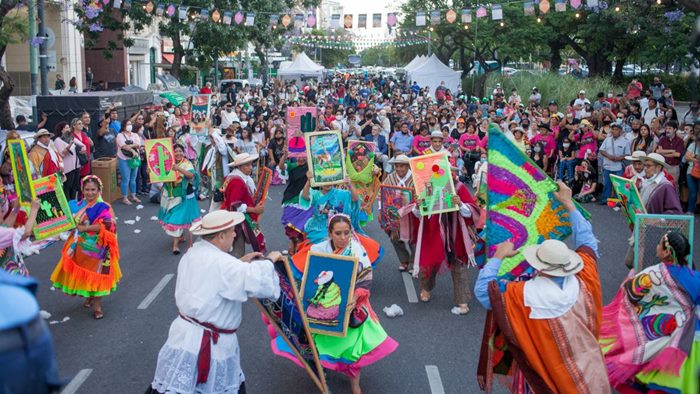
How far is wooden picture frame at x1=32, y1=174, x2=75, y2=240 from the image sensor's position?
772cm

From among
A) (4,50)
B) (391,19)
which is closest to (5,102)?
(4,50)

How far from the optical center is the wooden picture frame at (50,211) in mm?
7723

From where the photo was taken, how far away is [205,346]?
486 cm

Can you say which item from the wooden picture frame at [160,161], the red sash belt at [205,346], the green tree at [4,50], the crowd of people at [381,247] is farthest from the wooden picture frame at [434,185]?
the green tree at [4,50]

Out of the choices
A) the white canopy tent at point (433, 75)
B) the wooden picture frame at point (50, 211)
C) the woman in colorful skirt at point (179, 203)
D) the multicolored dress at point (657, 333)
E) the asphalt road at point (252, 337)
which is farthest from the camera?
the white canopy tent at point (433, 75)

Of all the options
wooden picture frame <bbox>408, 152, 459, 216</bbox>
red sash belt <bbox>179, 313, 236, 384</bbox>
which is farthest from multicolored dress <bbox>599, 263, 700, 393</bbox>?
red sash belt <bbox>179, 313, 236, 384</bbox>

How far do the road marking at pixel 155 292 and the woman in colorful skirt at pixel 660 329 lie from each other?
531cm

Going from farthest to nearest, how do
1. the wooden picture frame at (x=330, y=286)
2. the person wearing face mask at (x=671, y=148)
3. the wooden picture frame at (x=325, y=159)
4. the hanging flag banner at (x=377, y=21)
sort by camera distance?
the hanging flag banner at (x=377, y=21)
the person wearing face mask at (x=671, y=148)
the wooden picture frame at (x=325, y=159)
the wooden picture frame at (x=330, y=286)

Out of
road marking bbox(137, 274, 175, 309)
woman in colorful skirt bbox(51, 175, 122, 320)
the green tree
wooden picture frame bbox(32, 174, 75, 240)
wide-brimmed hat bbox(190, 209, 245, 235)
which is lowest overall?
road marking bbox(137, 274, 175, 309)

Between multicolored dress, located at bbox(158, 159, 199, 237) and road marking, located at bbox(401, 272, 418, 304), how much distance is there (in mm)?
3483

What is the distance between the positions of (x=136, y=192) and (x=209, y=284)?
1299 centimetres

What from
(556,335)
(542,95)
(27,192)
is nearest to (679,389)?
(556,335)

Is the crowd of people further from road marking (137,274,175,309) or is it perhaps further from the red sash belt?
road marking (137,274,175,309)

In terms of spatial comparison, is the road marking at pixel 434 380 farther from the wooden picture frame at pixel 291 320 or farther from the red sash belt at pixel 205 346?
the red sash belt at pixel 205 346
